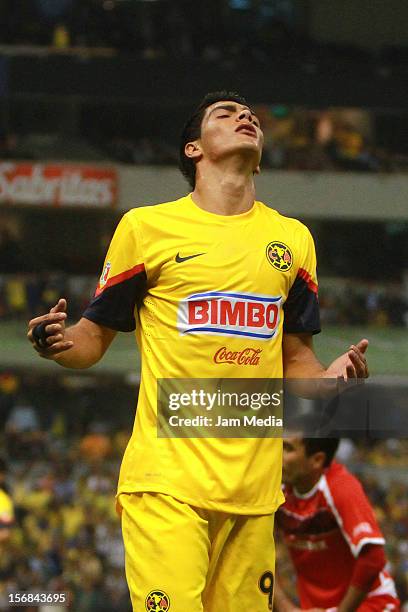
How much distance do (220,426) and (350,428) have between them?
2.26 meters

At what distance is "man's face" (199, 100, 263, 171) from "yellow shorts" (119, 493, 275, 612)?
1052 millimetres

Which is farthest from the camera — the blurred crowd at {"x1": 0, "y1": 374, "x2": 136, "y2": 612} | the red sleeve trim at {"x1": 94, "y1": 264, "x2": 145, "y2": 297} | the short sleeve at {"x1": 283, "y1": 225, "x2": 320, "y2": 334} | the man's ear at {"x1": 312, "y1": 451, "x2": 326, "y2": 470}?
the blurred crowd at {"x1": 0, "y1": 374, "x2": 136, "y2": 612}

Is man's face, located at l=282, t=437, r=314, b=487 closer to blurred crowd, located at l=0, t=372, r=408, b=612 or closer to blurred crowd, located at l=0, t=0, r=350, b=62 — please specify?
blurred crowd, located at l=0, t=372, r=408, b=612

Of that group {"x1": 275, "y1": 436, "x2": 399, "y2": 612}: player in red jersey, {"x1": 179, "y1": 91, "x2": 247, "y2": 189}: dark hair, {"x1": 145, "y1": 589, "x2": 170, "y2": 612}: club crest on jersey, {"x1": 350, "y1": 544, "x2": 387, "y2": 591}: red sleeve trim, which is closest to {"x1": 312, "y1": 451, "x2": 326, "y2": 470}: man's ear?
{"x1": 275, "y1": 436, "x2": 399, "y2": 612}: player in red jersey

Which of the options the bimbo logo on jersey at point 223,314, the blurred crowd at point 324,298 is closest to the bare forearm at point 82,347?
the bimbo logo on jersey at point 223,314

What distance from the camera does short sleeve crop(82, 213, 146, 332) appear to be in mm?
3365

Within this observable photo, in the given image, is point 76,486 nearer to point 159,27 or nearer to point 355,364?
point 159,27

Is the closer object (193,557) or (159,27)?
(193,557)

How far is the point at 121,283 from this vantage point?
3365 mm

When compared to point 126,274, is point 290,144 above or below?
above

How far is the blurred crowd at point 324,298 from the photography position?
19.2 metres

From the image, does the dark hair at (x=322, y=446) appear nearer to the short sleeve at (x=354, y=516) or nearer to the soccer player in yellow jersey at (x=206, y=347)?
the short sleeve at (x=354, y=516)

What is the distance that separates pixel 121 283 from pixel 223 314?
323 millimetres

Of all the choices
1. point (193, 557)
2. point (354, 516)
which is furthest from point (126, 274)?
point (354, 516)
